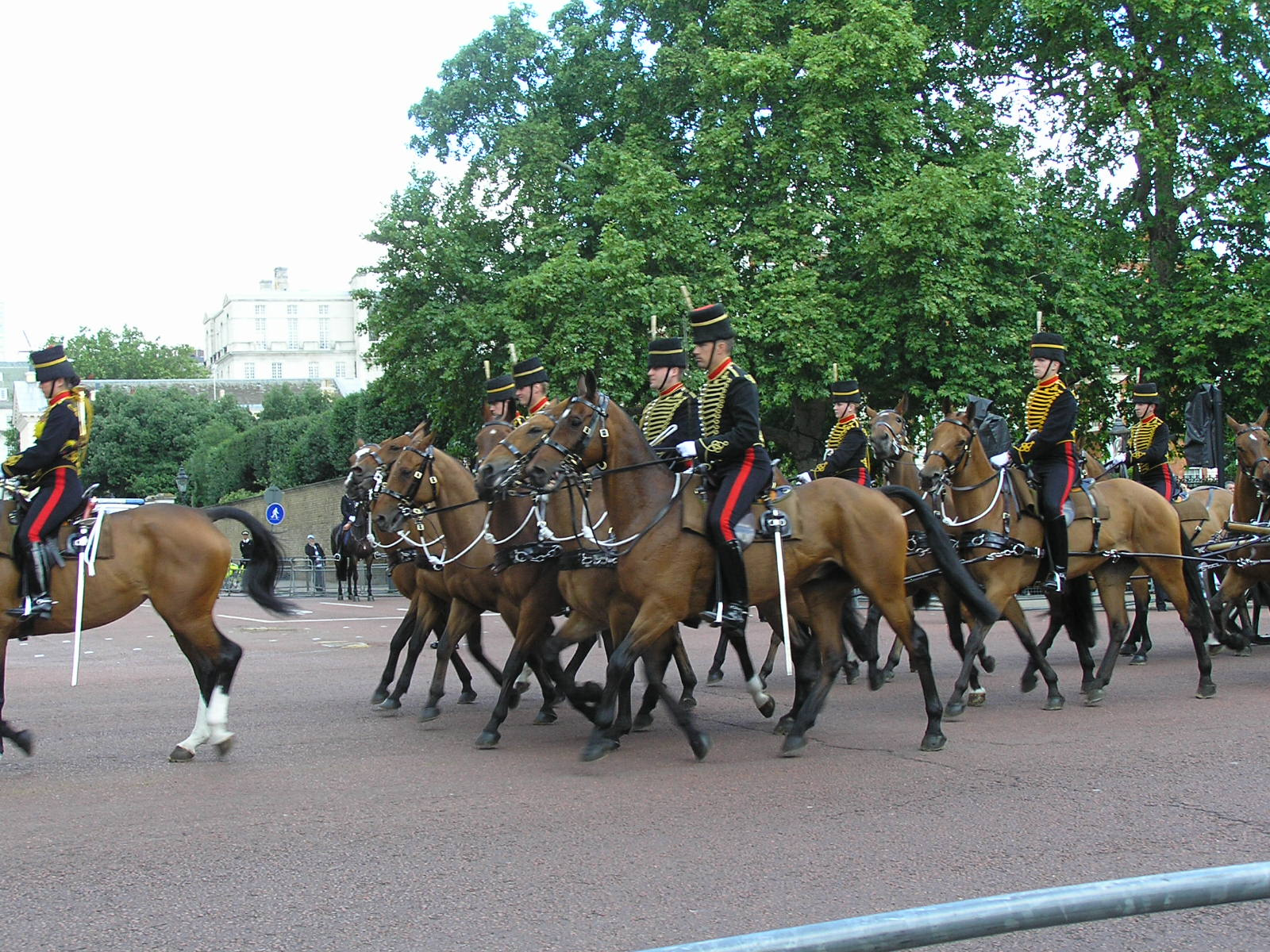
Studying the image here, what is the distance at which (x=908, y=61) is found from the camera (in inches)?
1123

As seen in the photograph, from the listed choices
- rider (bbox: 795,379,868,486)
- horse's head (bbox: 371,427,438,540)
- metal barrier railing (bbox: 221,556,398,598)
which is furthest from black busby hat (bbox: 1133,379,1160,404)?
metal barrier railing (bbox: 221,556,398,598)

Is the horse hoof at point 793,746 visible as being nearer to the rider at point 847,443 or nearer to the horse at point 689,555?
the horse at point 689,555

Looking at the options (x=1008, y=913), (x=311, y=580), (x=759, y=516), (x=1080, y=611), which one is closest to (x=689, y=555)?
(x=759, y=516)

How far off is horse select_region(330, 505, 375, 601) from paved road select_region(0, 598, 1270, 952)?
197 cm

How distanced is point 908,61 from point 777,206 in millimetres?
4192

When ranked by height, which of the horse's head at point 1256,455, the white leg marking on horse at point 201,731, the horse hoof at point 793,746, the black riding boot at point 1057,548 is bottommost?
the horse hoof at point 793,746

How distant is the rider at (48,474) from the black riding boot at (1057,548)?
7.95 m

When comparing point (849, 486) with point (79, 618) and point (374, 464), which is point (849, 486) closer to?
point (374, 464)

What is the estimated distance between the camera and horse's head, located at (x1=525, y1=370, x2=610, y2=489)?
29.3 ft

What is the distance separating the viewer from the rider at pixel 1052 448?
11688 mm

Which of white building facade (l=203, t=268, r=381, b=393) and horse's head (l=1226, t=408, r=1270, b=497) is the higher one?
white building facade (l=203, t=268, r=381, b=393)

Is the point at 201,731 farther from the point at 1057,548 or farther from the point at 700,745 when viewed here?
the point at 1057,548

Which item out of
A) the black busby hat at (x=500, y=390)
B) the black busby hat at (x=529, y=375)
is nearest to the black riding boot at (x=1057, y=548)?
the black busby hat at (x=529, y=375)

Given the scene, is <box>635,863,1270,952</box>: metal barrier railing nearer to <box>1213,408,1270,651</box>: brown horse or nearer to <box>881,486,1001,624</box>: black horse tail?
<box>881,486,1001,624</box>: black horse tail
